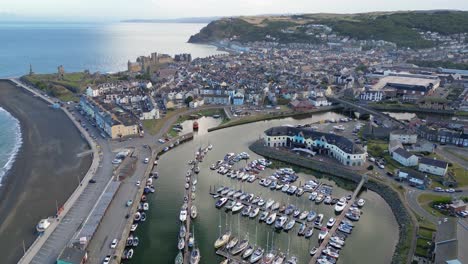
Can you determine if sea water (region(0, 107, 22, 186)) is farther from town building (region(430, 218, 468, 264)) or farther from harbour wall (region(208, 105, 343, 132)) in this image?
town building (region(430, 218, 468, 264))

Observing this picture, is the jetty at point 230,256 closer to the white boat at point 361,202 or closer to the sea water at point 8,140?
the white boat at point 361,202

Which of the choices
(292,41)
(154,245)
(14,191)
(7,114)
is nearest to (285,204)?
(154,245)

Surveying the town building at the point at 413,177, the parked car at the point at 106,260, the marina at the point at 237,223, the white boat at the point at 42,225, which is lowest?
the marina at the point at 237,223

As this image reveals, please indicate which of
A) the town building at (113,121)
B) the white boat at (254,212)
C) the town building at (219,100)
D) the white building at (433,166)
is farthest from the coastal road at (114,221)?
the town building at (219,100)

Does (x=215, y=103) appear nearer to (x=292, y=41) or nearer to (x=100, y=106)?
(x=100, y=106)

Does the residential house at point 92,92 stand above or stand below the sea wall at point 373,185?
above

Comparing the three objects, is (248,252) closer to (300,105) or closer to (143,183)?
(143,183)
